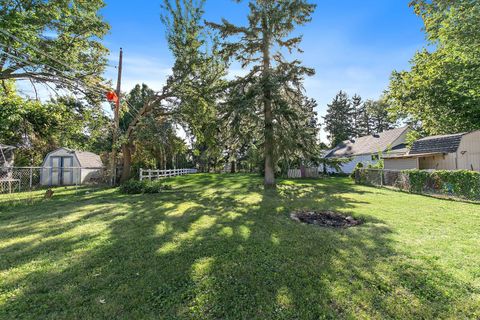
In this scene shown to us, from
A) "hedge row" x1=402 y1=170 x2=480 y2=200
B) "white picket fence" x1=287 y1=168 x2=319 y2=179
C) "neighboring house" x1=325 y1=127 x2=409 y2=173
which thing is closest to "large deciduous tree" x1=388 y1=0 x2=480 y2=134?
"hedge row" x1=402 y1=170 x2=480 y2=200

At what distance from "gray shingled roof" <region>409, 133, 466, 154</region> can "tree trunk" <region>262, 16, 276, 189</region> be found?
12.4 meters

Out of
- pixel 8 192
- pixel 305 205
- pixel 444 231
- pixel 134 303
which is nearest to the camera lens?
pixel 134 303

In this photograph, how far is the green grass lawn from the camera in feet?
8.74

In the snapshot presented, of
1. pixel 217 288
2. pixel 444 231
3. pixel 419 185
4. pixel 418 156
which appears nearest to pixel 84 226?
pixel 217 288

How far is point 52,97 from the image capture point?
13.0 meters

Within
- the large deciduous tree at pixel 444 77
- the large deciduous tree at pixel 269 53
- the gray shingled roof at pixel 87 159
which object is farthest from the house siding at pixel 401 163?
the gray shingled roof at pixel 87 159

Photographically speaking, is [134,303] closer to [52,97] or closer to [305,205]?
[305,205]

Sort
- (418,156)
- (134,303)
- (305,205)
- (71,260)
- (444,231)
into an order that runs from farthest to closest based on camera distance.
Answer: (418,156)
(305,205)
(444,231)
(71,260)
(134,303)

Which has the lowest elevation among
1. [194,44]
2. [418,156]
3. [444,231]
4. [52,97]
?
[444,231]

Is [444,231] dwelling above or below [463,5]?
below

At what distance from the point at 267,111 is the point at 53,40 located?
37.9ft

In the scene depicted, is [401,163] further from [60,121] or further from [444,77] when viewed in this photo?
[60,121]

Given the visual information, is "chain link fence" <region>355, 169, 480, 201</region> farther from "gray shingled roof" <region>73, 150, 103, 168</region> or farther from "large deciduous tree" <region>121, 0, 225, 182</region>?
"gray shingled roof" <region>73, 150, 103, 168</region>

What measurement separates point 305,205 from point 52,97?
47.8ft
